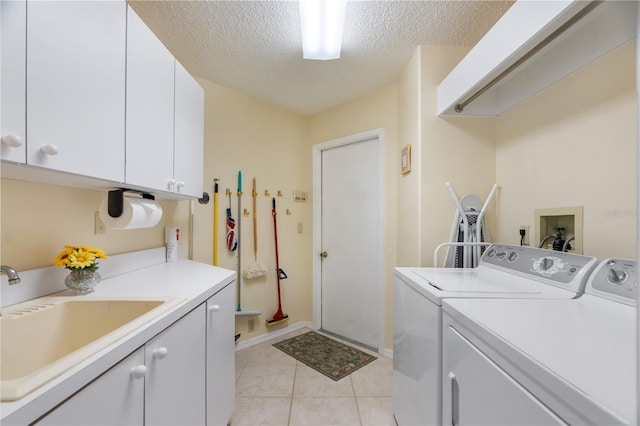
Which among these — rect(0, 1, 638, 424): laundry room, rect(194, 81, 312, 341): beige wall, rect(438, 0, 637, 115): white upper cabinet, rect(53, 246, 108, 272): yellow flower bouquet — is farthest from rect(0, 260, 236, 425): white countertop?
rect(438, 0, 637, 115): white upper cabinet

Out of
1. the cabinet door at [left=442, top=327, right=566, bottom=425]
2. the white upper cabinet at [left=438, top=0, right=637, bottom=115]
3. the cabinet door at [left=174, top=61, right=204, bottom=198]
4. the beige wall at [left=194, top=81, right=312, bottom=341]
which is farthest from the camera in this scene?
the beige wall at [left=194, top=81, right=312, bottom=341]

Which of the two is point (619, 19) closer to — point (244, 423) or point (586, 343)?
point (586, 343)

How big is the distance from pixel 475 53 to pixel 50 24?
1.85 m

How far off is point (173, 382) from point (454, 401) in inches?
40.3

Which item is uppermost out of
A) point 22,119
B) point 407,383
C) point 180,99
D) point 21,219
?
point 180,99

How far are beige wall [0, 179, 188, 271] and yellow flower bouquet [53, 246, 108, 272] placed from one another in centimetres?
11

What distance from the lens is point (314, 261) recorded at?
9.61 feet

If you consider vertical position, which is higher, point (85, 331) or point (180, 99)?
point (180, 99)

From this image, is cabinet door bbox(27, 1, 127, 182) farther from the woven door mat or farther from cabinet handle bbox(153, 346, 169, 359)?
the woven door mat

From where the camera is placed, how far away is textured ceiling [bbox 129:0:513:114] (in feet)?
4.96

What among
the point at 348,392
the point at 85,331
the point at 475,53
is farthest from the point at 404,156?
the point at 85,331

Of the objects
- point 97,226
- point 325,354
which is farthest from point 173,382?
point 325,354

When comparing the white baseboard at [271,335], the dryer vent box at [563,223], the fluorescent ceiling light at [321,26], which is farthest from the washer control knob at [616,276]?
the white baseboard at [271,335]

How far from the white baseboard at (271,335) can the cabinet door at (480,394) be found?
197cm
